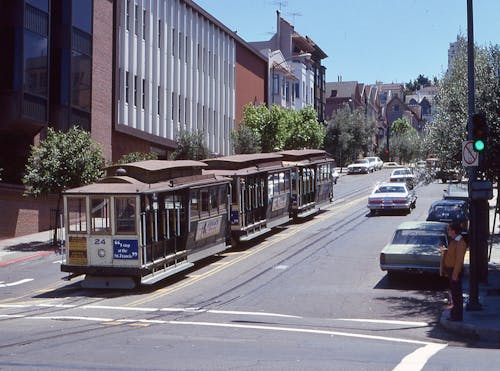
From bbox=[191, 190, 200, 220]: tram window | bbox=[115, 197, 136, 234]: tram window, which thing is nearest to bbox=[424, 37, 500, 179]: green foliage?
bbox=[191, 190, 200, 220]: tram window

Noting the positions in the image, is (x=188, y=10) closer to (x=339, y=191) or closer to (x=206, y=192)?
(x=339, y=191)

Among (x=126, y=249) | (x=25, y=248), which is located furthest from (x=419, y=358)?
(x=25, y=248)

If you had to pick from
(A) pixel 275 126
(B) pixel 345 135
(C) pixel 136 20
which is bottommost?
(A) pixel 275 126

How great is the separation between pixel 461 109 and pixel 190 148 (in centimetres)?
2582

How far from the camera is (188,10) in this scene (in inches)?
1941

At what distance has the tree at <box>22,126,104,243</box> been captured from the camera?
2847 centimetres

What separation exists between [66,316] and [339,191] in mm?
38815

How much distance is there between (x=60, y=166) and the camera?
28547 mm

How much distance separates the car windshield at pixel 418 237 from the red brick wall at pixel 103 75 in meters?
21.6

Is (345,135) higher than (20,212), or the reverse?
(345,135)

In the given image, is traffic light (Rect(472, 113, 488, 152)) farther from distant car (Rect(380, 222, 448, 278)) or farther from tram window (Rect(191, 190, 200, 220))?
tram window (Rect(191, 190, 200, 220))

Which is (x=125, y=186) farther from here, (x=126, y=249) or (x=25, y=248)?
(x=25, y=248)

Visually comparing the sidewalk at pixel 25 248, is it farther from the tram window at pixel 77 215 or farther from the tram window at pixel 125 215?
the tram window at pixel 125 215

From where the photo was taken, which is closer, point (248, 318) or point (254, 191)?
point (248, 318)
